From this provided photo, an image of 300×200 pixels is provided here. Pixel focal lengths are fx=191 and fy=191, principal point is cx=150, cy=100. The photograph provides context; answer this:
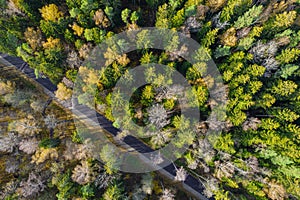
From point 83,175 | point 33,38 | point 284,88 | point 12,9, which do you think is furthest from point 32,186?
point 284,88

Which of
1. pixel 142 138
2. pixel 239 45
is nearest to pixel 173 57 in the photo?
pixel 239 45

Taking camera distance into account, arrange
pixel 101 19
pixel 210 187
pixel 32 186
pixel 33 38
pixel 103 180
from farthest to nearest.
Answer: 1. pixel 210 187
2. pixel 101 19
3. pixel 33 38
4. pixel 103 180
5. pixel 32 186

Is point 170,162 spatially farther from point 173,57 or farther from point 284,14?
point 284,14

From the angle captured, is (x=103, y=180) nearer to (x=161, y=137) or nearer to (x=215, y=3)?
(x=161, y=137)

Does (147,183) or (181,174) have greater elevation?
(181,174)

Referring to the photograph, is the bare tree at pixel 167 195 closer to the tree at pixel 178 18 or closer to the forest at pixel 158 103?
the forest at pixel 158 103

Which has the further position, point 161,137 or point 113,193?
point 161,137

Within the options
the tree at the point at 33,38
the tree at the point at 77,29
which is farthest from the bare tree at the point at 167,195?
the tree at the point at 33,38
